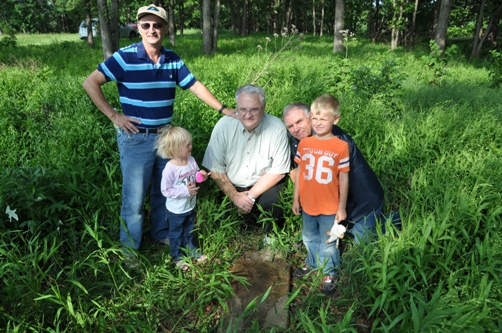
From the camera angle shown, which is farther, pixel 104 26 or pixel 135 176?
pixel 104 26

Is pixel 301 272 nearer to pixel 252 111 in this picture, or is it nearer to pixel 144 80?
pixel 252 111

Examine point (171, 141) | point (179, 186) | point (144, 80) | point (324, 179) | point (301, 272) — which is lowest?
point (301, 272)

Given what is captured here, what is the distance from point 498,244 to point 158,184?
2611mm

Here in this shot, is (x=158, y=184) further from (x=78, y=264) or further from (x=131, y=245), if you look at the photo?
(x=78, y=264)

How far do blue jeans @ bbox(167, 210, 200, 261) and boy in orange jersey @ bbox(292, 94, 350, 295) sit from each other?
971mm

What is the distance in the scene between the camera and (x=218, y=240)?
9.82ft

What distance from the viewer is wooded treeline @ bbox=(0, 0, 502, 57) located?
12014 millimetres

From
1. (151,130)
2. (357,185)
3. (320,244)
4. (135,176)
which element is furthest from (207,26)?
(320,244)

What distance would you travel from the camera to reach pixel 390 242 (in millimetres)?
2455

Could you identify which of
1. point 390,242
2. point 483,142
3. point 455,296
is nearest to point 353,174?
point 390,242

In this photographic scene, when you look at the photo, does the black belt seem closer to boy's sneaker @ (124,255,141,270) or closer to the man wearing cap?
the man wearing cap

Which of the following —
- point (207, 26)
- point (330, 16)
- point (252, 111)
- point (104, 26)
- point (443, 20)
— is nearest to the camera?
point (252, 111)

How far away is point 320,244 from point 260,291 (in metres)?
0.62

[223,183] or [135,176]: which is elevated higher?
[135,176]
